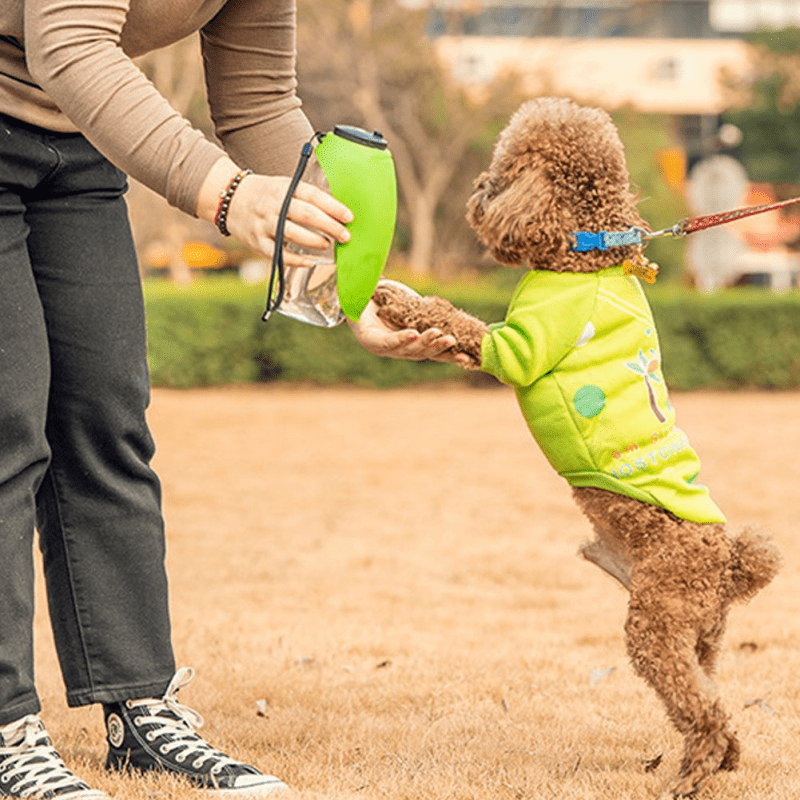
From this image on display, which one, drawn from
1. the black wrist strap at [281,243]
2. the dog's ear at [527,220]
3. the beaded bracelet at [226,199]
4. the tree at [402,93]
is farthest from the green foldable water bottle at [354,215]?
the tree at [402,93]

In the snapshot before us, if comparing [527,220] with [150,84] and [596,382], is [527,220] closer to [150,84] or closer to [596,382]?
[596,382]

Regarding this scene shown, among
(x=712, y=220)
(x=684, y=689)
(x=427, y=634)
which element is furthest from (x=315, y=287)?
(x=427, y=634)

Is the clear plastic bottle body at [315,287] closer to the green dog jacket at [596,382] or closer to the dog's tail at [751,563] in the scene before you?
the green dog jacket at [596,382]

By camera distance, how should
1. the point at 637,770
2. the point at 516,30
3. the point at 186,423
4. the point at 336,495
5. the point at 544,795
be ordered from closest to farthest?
the point at 544,795 < the point at 637,770 < the point at 336,495 < the point at 186,423 < the point at 516,30

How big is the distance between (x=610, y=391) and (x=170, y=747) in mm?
1223

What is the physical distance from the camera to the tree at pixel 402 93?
25453 mm

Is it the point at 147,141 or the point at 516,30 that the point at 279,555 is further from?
the point at 516,30

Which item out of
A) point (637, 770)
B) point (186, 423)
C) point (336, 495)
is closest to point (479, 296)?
point (186, 423)

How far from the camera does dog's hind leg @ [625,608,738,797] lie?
285cm

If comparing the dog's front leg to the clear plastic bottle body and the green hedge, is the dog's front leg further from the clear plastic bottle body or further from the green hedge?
the green hedge

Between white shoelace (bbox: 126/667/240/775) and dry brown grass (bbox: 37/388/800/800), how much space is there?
9 cm

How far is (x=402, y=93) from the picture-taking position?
2672cm

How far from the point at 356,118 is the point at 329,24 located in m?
1.86

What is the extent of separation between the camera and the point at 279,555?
6625mm
